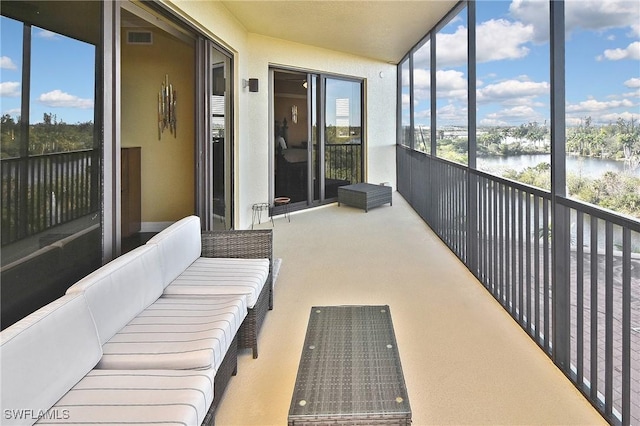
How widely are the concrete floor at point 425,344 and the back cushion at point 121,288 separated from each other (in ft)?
2.05

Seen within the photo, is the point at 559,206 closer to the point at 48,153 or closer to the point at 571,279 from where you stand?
the point at 571,279

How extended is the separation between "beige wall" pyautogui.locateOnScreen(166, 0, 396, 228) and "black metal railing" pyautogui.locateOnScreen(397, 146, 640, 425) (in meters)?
2.92

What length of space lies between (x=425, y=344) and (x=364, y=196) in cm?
474

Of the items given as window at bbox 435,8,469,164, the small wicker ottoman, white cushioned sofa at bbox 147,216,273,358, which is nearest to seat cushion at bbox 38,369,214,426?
white cushioned sofa at bbox 147,216,273,358

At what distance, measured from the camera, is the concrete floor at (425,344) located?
1992mm

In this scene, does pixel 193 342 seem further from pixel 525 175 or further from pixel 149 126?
pixel 149 126

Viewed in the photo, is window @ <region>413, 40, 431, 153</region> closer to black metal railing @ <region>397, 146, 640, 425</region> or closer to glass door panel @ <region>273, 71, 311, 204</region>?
glass door panel @ <region>273, 71, 311, 204</region>

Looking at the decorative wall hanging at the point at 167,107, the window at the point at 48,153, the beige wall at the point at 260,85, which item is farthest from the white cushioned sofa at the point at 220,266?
the decorative wall hanging at the point at 167,107

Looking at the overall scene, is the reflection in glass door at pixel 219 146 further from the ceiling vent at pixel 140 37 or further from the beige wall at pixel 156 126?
the ceiling vent at pixel 140 37

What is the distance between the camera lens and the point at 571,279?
2.25 metres

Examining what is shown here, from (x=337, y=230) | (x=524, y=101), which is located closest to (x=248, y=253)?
(x=524, y=101)

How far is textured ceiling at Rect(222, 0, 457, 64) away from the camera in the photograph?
4.80 meters

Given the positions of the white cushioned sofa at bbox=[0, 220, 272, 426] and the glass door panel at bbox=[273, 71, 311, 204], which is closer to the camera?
the white cushioned sofa at bbox=[0, 220, 272, 426]

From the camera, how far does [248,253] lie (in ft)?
9.91
